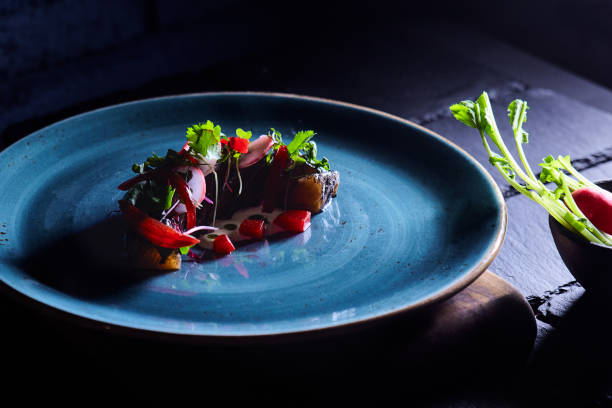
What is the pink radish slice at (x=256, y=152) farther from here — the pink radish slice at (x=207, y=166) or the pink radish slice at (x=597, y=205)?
the pink radish slice at (x=597, y=205)

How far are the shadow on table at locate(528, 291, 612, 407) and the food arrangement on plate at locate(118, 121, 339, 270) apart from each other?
852mm

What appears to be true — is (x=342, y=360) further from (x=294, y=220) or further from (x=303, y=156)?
(x=303, y=156)

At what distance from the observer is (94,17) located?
412 cm

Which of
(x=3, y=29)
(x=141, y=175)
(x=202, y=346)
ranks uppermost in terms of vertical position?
(x=3, y=29)

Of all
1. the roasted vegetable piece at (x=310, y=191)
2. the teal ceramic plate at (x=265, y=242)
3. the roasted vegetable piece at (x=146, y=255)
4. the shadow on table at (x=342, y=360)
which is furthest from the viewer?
the roasted vegetable piece at (x=310, y=191)

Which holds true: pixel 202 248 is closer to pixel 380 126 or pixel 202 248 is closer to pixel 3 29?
pixel 380 126

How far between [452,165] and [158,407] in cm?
137

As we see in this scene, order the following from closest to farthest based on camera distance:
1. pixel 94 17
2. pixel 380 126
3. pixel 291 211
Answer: pixel 291 211, pixel 380 126, pixel 94 17

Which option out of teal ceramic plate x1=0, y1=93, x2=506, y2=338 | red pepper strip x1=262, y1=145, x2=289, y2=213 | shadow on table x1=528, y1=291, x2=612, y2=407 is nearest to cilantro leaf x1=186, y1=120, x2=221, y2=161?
red pepper strip x1=262, y1=145, x2=289, y2=213

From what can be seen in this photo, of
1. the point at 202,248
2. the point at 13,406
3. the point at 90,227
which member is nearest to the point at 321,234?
the point at 202,248

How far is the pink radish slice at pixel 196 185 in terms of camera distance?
1.97 m

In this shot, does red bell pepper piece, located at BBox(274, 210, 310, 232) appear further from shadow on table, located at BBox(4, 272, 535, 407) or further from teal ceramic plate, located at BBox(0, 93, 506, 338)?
shadow on table, located at BBox(4, 272, 535, 407)

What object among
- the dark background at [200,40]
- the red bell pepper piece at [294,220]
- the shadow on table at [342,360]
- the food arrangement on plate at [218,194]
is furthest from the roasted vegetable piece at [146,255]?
the dark background at [200,40]

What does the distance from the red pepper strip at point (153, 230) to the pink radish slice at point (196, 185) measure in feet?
0.46
